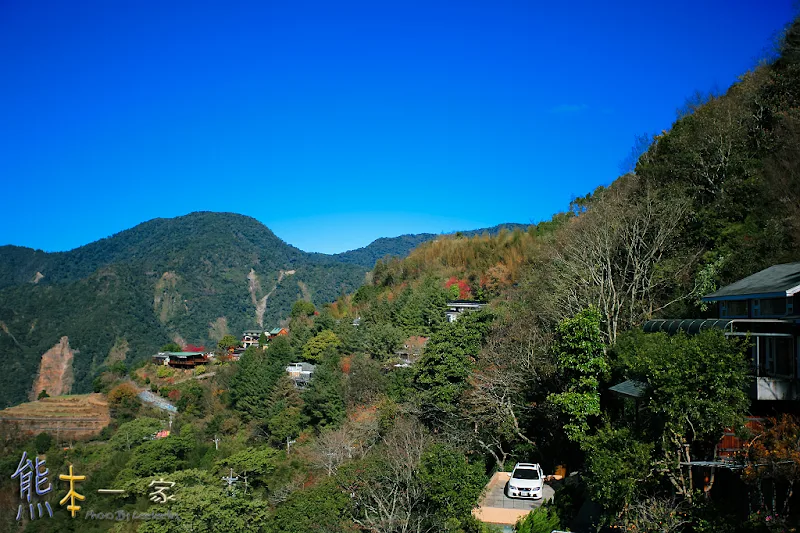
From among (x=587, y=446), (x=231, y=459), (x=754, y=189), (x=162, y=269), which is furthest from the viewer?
(x=162, y=269)

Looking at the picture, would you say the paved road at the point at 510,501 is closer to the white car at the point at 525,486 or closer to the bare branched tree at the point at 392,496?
the white car at the point at 525,486

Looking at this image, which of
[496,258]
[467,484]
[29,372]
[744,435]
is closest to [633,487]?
[744,435]

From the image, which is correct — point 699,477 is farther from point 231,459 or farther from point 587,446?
point 231,459

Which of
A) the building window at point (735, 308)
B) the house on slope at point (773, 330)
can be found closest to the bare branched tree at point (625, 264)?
the building window at point (735, 308)

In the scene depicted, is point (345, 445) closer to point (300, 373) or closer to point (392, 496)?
point (392, 496)

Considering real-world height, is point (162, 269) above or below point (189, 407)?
above
